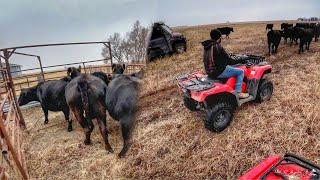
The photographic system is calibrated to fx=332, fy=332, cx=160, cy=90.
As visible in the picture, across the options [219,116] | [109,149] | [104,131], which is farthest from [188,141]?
[104,131]

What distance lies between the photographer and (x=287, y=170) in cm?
344

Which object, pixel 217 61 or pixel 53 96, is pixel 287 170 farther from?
pixel 53 96

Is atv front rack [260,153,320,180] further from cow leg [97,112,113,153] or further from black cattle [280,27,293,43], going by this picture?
black cattle [280,27,293,43]

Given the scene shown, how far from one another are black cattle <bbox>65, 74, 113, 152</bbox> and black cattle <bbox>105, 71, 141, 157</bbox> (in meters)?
0.16

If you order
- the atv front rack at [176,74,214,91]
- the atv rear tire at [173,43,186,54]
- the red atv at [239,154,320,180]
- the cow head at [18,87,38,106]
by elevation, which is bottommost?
the cow head at [18,87,38,106]

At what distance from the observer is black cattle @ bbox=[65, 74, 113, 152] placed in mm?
5938

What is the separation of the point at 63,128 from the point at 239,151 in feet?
14.9

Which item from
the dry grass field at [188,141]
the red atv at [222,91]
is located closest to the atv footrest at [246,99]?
the red atv at [222,91]

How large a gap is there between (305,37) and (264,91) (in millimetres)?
5226

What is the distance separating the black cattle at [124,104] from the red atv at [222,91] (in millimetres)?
888

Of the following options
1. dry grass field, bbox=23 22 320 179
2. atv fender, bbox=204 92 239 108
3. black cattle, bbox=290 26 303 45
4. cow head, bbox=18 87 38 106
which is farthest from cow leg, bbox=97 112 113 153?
black cattle, bbox=290 26 303 45

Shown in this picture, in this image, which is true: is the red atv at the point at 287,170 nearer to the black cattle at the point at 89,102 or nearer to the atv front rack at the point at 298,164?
the atv front rack at the point at 298,164

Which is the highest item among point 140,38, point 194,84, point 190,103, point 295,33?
point 140,38

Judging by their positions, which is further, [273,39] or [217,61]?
[273,39]
